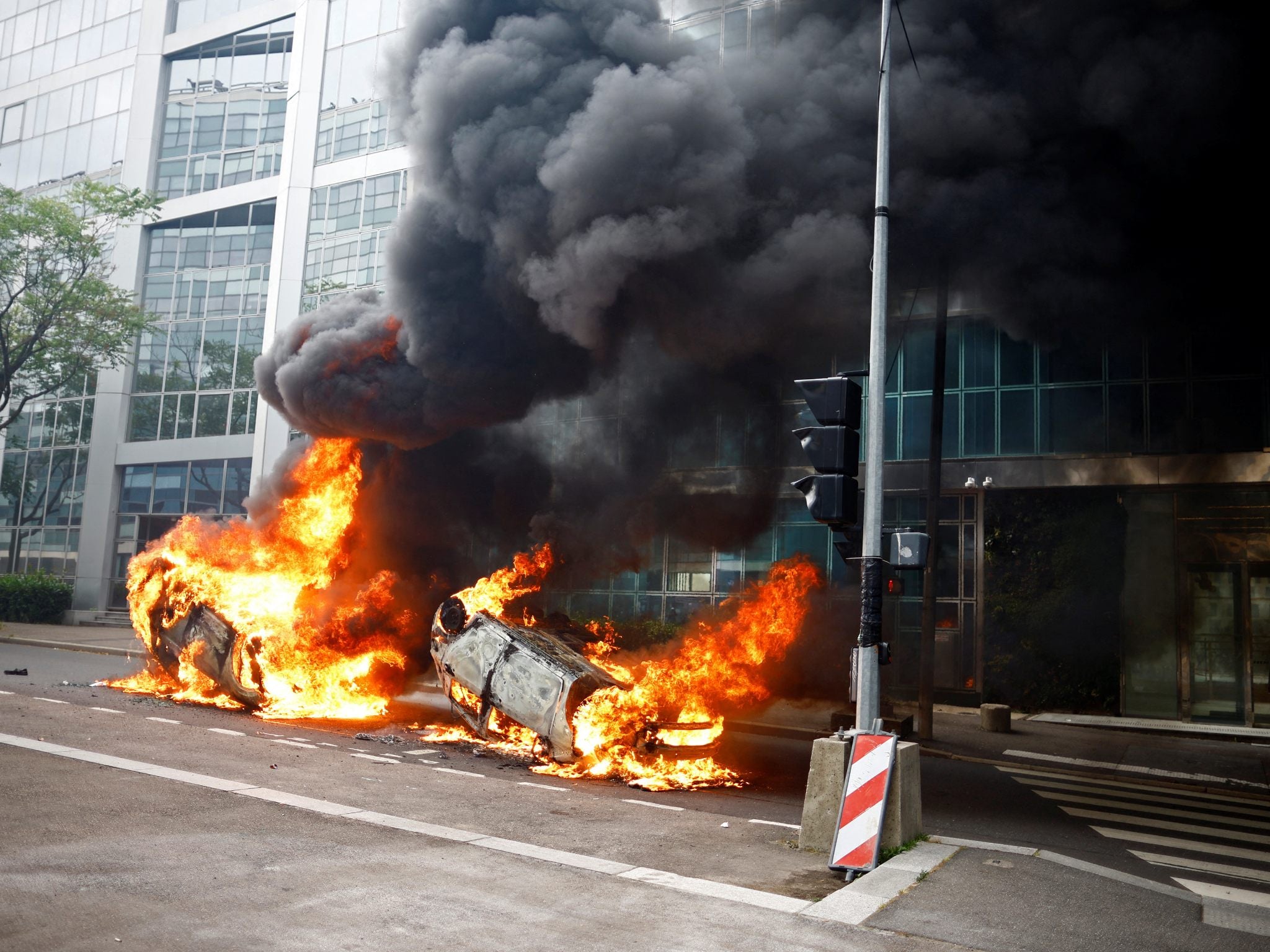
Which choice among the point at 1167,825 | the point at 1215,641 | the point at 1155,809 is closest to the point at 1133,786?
the point at 1155,809

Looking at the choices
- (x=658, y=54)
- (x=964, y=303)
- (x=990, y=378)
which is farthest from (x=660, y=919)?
(x=990, y=378)

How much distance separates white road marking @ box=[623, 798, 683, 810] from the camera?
896 centimetres

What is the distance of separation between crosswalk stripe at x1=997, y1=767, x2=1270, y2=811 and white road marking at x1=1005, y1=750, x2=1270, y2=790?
58 centimetres

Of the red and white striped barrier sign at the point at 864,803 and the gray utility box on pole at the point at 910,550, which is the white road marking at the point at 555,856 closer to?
the red and white striped barrier sign at the point at 864,803

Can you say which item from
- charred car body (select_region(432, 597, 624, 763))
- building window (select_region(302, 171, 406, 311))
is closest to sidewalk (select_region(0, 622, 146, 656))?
building window (select_region(302, 171, 406, 311))

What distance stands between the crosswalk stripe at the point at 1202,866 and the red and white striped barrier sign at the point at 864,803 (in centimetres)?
258

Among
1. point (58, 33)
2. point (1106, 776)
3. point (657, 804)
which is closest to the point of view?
point (657, 804)

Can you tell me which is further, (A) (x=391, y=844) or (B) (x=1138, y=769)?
(B) (x=1138, y=769)

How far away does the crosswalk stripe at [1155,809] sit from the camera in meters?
9.75

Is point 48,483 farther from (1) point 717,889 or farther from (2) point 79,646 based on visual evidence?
(1) point 717,889

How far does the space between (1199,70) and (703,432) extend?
30.1ft

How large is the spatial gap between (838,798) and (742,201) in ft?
24.7

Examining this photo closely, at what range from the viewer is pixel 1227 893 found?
22.6ft

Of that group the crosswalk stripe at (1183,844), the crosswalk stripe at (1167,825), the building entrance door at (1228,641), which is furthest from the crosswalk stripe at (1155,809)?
the building entrance door at (1228,641)
